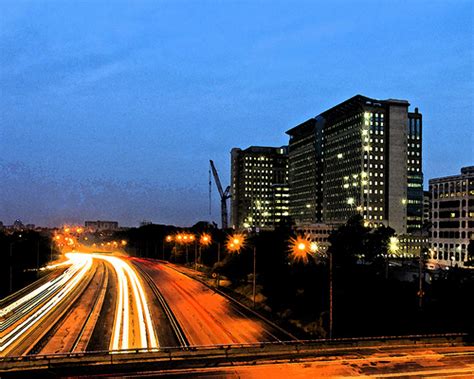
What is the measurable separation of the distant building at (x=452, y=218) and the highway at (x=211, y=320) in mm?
97719

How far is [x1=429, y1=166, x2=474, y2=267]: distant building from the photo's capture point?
13850 cm

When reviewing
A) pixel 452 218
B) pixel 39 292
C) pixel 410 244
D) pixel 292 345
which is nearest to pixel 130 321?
pixel 292 345

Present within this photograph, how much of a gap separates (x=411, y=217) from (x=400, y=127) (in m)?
37.5

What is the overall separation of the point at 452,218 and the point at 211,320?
118 m

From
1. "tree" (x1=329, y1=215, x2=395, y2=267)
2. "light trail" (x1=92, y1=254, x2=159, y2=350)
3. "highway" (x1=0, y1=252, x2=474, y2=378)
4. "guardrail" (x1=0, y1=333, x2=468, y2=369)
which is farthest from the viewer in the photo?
"tree" (x1=329, y1=215, x2=395, y2=267)

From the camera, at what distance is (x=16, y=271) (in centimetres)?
9362

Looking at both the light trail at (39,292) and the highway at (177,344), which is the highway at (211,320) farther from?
the light trail at (39,292)

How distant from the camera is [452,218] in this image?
143750 millimetres

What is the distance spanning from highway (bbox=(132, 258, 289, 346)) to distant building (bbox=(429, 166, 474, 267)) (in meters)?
97.7

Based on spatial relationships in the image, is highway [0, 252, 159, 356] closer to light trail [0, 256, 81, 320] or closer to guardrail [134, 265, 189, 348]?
light trail [0, 256, 81, 320]

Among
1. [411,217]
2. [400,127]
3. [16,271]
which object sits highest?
[400,127]

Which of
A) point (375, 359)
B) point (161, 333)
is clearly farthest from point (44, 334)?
point (375, 359)

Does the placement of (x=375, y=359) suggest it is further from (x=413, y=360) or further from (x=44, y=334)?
(x=44, y=334)

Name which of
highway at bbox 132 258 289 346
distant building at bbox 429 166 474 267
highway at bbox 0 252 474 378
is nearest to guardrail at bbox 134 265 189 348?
highway at bbox 0 252 474 378
